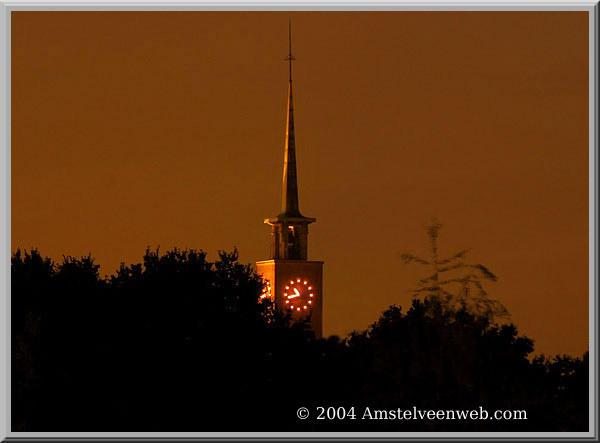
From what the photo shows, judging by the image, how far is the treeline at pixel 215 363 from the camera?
31.0 m

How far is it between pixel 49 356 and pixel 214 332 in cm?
683

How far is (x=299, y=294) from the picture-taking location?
9225 cm

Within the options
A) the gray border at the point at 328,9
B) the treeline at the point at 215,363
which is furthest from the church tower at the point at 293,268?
the gray border at the point at 328,9

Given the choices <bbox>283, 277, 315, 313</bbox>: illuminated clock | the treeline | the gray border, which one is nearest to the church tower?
<bbox>283, 277, 315, 313</bbox>: illuminated clock

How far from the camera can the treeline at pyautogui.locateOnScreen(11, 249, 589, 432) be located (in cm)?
3103

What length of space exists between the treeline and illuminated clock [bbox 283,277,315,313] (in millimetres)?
36556

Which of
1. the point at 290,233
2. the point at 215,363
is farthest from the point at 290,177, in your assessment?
the point at 215,363

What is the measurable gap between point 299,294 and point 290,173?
1047 cm

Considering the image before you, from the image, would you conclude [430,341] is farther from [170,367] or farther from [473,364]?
[170,367]

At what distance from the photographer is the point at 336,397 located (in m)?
42.5

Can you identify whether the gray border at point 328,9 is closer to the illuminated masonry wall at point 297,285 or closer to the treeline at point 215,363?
the treeline at point 215,363

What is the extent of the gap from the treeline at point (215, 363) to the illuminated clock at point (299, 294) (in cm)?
3656

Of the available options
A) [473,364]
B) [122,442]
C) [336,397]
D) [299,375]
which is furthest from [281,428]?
[122,442]

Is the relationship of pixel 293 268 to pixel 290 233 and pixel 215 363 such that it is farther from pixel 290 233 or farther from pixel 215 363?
pixel 215 363
